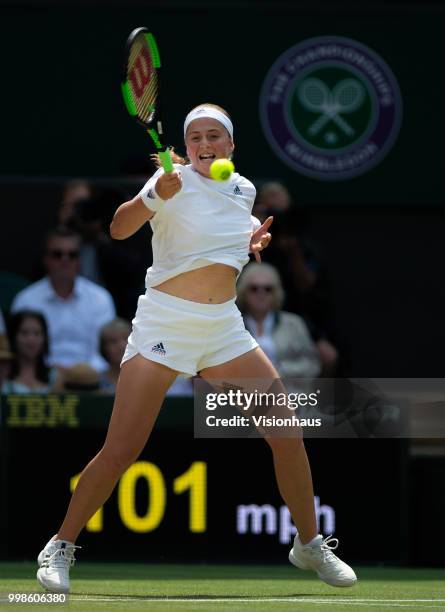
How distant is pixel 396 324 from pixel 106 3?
3.23 metres

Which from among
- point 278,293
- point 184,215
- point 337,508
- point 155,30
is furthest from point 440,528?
point 155,30

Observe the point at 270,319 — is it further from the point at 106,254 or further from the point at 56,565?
the point at 56,565

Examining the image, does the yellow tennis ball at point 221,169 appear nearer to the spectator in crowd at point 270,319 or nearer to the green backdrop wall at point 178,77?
the spectator in crowd at point 270,319

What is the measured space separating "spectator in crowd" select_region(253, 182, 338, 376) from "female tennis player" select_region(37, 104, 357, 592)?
416 centimetres

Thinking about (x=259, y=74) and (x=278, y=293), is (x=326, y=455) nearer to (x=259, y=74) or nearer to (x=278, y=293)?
(x=278, y=293)

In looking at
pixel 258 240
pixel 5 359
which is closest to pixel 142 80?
pixel 258 240

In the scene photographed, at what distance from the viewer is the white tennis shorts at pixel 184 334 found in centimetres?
575

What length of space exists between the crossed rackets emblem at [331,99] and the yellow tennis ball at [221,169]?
6622 mm

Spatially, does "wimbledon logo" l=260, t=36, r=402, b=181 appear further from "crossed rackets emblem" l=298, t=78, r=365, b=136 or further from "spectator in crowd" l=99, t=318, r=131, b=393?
"spectator in crowd" l=99, t=318, r=131, b=393

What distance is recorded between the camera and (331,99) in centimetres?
1198

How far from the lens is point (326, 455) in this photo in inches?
310

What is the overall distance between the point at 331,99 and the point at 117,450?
22.0ft

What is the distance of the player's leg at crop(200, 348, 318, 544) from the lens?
19.1 feet

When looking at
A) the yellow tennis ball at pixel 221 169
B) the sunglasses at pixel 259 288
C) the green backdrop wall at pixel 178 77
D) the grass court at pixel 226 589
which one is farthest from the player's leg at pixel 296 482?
the green backdrop wall at pixel 178 77
